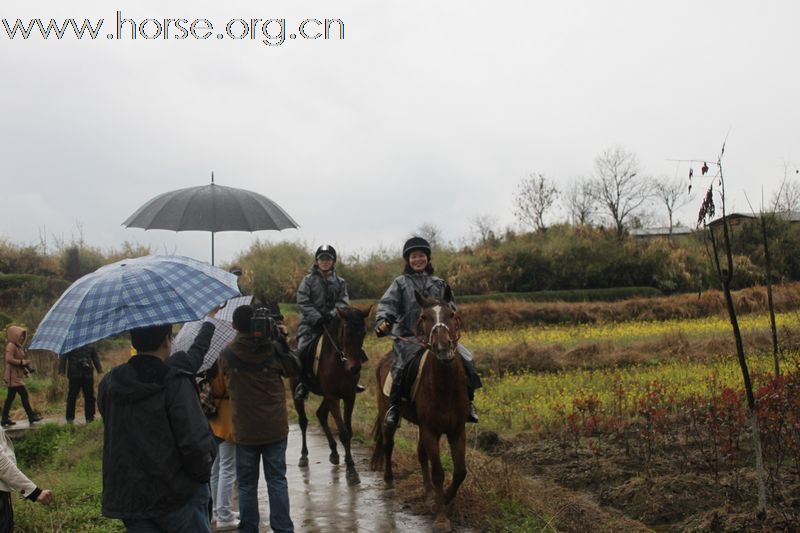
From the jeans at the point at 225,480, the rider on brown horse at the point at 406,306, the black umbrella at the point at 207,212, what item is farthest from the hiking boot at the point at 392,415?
the black umbrella at the point at 207,212

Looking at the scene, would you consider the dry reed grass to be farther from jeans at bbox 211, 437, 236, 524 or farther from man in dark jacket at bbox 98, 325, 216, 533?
man in dark jacket at bbox 98, 325, 216, 533

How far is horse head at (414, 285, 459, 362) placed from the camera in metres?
6.35

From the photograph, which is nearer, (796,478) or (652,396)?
(796,478)

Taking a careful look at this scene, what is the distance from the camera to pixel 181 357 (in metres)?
4.39

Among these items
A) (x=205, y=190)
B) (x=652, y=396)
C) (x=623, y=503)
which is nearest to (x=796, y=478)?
(x=623, y=503)

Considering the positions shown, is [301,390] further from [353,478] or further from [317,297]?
[353,478]

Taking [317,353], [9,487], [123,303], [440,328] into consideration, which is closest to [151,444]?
[123,303]

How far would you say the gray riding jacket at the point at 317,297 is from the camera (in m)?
9.80

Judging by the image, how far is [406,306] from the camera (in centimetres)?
789

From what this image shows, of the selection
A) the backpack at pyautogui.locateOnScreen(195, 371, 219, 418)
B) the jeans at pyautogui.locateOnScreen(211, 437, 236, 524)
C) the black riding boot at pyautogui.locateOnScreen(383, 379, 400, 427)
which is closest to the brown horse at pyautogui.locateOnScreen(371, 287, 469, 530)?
the black riding boot at pyautogui.locateOnScreen(383, 379, 400, 427)

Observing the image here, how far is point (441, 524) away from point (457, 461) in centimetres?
56

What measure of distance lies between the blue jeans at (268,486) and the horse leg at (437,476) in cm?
152

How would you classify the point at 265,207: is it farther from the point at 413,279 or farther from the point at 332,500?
the point at 332,500

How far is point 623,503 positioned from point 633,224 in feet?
186
